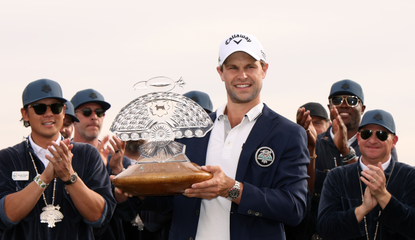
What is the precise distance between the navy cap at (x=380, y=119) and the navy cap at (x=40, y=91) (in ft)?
13.8

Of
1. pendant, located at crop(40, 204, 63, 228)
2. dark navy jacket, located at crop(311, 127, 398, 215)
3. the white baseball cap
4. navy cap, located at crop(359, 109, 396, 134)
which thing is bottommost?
pendant, located at crop(40, 204, 63, 228)

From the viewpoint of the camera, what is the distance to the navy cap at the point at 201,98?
8953 mm

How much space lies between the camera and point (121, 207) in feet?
14.8

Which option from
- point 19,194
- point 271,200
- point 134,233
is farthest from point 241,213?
point 134,233

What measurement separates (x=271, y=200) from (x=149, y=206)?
1.27 meters

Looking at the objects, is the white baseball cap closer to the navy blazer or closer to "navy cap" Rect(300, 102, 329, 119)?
the navy blazer

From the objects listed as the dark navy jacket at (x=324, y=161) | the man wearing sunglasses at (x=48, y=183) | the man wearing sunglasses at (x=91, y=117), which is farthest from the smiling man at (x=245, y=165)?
the man wearing sunglasses at (x=91, y=117)

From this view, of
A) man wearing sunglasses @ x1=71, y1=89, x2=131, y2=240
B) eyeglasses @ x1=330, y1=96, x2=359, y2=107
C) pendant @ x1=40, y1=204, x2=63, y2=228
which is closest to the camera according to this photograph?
pendant @ x1=40, y1=204, x2=63, y2=228

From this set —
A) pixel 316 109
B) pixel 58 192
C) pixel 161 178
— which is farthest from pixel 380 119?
pixel 58 192

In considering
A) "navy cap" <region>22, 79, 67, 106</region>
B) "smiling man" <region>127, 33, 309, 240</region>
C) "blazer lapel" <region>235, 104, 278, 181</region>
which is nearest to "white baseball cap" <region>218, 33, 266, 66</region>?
"smiling man" <region>127, 33, 309, 240</region>

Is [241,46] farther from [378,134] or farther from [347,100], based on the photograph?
[347,100]

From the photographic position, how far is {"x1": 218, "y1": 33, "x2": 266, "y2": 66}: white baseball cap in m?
4.26

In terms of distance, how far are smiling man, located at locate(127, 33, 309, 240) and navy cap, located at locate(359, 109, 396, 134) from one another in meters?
2.36

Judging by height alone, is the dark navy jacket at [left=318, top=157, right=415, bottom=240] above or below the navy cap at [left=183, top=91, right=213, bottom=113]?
below
